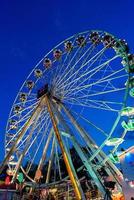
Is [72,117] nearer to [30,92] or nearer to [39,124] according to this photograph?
[39,124]

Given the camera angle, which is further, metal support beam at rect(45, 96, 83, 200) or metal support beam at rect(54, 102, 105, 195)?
metal support beam at rect(54, 102, 105, 195)

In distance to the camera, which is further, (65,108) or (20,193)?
(65,108)

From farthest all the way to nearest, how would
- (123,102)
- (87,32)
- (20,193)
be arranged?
(87,32), (20,193), (123,102)

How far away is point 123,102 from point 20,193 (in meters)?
8.64

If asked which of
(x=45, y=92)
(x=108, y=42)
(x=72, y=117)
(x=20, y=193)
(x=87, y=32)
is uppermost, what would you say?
(x=87, y=32)

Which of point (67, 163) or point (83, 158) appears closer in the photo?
point (67, 163)

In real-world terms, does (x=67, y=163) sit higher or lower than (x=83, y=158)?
lower

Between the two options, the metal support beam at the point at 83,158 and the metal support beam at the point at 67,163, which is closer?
the metal support beam at the point at 67,163

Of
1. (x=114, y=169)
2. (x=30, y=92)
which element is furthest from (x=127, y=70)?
(x=30, y=92)

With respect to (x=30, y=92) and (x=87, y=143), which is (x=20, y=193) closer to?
(x=87, y=143)

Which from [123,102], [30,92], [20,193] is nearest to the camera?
[123,102]

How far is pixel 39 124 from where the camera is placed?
22.0 meters

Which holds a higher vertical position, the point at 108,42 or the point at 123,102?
the point at 108,42

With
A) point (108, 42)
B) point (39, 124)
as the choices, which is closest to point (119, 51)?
point (108, 42)
